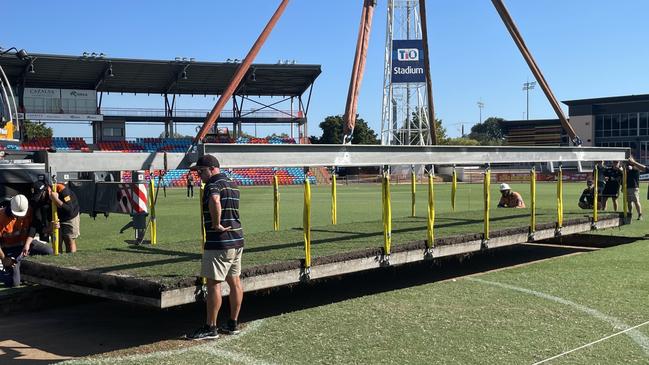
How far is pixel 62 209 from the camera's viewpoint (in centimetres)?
888

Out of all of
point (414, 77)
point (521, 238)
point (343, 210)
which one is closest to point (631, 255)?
point (521, 238)

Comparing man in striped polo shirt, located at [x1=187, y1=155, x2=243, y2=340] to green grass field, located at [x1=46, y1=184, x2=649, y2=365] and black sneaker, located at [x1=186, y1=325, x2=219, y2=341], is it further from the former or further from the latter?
green grass field, located at [x1=46, y1=184, x2=649, y2=365]

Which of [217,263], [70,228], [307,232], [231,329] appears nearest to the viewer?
[217,263]

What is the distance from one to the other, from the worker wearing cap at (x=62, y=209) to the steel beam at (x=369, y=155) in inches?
104

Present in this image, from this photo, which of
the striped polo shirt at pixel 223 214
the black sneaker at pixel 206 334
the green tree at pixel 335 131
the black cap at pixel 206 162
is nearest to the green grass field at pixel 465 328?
the black sneaker at pixel 206 334

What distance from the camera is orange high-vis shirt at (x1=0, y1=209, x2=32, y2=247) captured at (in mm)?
8273

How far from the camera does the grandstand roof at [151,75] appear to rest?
177 ft

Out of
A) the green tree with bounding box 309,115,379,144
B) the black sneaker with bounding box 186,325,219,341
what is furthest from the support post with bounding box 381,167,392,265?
the green tree with bounding box 309,115,379,144

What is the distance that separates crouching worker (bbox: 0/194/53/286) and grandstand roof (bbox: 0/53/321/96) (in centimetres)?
4815

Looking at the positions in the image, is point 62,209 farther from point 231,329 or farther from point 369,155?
point 369,155

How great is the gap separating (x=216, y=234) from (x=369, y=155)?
108 inches

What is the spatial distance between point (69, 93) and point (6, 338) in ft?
184

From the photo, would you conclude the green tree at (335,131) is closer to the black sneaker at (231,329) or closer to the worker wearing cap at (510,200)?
the worker wearing cap at (510,200)

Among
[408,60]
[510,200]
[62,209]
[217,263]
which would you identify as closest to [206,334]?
[217,263]
